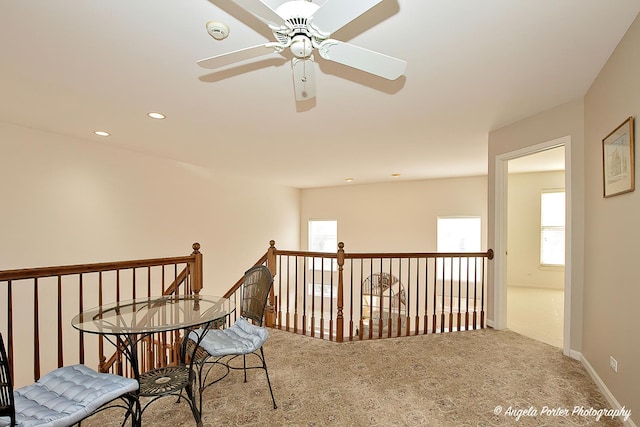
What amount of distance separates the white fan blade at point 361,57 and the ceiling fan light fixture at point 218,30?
665mm

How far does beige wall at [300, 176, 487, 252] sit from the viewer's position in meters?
7.16

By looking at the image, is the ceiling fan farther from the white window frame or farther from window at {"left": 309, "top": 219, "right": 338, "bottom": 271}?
window at {"left": 309, "top": 219, "right": 338, "bottom": 271}

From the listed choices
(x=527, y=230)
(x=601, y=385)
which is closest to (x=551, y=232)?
(x=527, y=230)

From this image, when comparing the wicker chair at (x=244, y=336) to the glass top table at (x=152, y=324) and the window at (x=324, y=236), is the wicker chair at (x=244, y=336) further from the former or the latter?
the window at (x=324, y=236)

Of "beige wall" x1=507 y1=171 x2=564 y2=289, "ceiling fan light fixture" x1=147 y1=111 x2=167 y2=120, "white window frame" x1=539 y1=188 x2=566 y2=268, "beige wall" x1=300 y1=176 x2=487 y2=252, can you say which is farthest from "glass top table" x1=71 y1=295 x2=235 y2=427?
"white window frame" x1=539 y1=188 x2=566 y2=268

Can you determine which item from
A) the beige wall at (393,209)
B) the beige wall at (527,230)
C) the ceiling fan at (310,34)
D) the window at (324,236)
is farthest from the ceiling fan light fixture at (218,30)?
the window at (324,236)

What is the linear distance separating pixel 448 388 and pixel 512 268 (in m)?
5.61

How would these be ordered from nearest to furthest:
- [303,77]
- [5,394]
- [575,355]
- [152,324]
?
[5,394]
[303,77]
[152,324]
[575,355]

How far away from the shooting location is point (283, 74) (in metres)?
2.40

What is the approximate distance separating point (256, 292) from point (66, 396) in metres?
1.31

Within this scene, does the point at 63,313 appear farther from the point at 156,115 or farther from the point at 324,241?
the point at 324,241

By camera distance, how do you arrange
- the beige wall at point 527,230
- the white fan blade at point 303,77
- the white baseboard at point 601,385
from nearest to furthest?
the white fan blade at point 303,77
the white baseboard at point 601,385
the beige wall at point 527,230

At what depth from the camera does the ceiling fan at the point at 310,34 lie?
1249 mm

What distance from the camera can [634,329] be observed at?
77.1 inches
